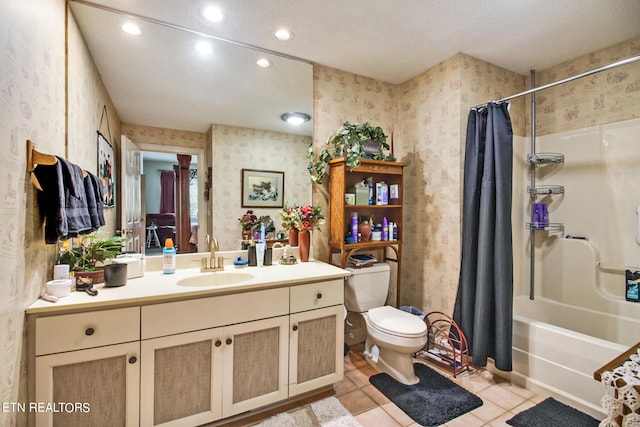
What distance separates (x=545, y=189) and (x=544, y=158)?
261mm

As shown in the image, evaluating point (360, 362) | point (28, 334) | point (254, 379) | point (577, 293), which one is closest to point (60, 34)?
point (28, 334)

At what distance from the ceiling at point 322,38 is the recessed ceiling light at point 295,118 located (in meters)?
0.05

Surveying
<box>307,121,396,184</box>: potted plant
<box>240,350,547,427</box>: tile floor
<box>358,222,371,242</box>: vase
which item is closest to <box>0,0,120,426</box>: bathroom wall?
<box>240,350,547,427</box>: tile floor

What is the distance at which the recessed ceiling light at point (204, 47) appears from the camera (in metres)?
1.95

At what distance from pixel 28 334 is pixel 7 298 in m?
0.28

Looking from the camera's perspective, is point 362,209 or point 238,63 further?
point 362,209

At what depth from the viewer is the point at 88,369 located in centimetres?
130

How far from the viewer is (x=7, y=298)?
3.38 ft

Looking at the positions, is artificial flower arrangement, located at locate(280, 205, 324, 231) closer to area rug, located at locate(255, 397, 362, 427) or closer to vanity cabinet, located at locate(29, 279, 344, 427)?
vanity cabinet, located at locate(29, 279, 344, 427)

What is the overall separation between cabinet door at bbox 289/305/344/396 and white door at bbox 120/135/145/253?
114 cm

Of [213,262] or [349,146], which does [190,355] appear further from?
[349,146]

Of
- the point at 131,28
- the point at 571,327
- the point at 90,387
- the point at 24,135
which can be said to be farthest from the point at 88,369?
the point at 571,327

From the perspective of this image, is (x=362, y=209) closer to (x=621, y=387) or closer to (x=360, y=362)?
(x=360, y=362)

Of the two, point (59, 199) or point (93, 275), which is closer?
point (59, 199)
